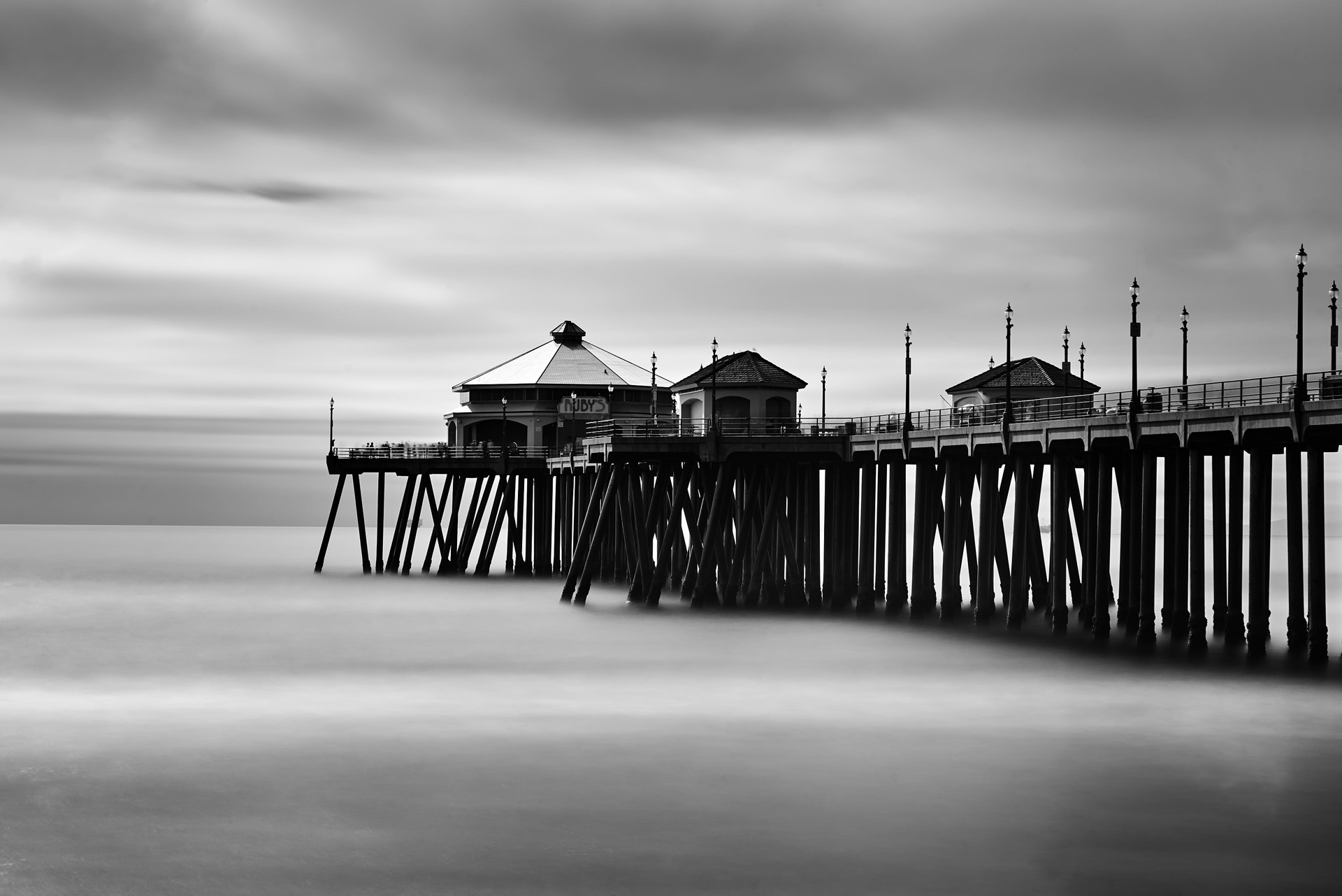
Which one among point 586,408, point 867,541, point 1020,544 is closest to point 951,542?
point 1020,544

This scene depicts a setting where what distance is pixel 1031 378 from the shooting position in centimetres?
5034

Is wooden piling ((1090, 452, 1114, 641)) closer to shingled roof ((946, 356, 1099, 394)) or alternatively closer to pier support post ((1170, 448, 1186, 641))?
pier support post ((1170, 448, 1186, 641))

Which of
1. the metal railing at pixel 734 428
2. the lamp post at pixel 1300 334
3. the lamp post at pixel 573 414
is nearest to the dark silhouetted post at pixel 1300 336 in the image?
the lamp post at pixel 1300 334

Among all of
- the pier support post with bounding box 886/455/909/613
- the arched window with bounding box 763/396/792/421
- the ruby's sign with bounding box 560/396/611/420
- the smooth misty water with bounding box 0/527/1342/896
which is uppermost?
the ruby's sign with bounding box 560/396/611/420

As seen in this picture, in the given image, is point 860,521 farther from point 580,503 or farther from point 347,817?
point 347,817

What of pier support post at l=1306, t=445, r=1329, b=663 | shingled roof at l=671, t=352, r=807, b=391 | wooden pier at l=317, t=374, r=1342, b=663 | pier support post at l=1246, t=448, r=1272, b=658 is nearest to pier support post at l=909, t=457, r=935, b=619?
wooden pier at l=317, t=374, r=1342, b=663

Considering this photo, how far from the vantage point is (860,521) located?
4988 centimetres

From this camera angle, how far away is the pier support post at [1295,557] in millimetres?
32156

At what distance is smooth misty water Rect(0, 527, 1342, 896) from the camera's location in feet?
64.1

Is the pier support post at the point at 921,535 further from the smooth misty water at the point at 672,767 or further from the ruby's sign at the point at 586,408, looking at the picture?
the ruby's sign at the point at 586,408

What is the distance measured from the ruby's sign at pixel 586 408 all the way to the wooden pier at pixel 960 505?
9.11ft

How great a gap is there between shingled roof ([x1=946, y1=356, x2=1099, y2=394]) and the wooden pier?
90.6 inches

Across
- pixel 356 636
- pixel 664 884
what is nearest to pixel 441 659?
pixel 356 636

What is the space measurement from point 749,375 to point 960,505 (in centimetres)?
926
